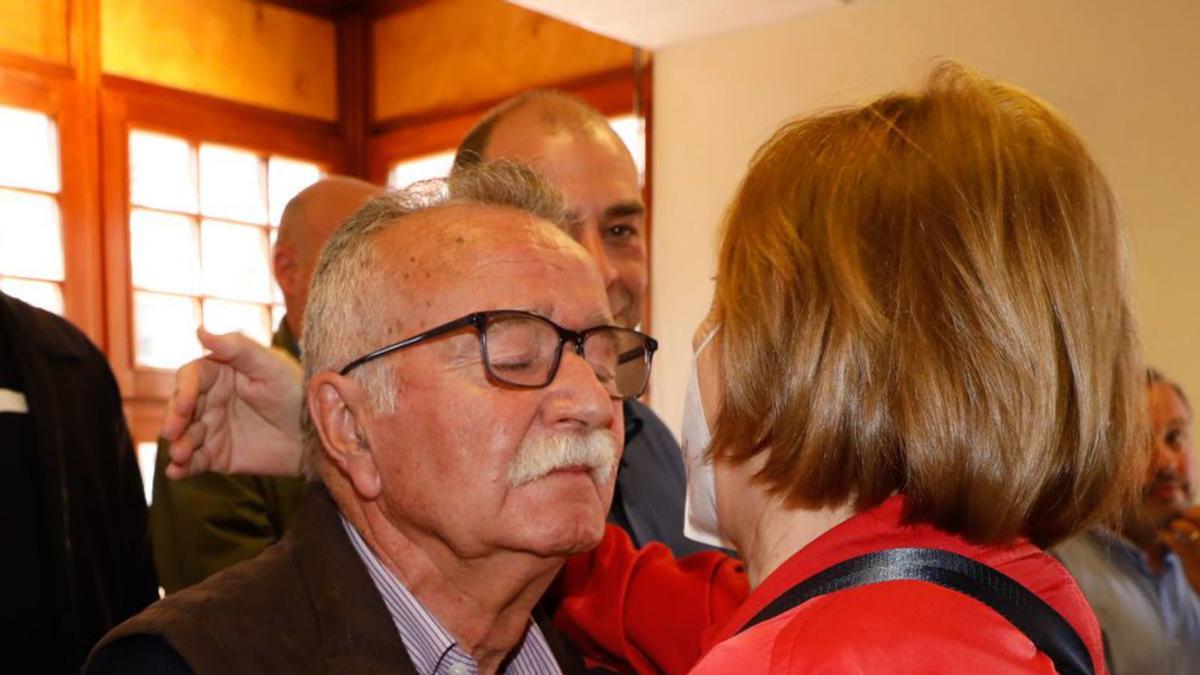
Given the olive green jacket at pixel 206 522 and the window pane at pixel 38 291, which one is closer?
the olive green jacket at pixel 206 522

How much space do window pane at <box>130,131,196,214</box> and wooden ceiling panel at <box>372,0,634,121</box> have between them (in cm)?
114

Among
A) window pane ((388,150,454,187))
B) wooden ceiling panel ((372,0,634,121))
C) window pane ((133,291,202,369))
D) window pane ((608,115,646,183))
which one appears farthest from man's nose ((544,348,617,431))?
window pane ((388,150,454,187))

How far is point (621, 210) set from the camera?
2.34 m

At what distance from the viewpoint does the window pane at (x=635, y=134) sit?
553 centimetres

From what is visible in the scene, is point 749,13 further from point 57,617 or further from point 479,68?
point 57,617

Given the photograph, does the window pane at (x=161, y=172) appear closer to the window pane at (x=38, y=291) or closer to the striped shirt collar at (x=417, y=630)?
the window pane at (x=38, y=291)

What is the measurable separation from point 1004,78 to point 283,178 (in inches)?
151

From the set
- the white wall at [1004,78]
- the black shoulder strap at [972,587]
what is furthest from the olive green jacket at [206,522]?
the white wall at [1004,78]

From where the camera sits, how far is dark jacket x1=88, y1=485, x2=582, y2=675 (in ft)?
4.33

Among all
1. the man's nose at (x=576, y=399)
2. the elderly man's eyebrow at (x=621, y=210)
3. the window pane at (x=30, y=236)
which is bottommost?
the man's nose at (x=576, y=399)

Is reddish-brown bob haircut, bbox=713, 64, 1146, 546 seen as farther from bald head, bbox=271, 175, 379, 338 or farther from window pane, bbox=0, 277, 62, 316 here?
window pane, bbox=0, 277, 62, 316

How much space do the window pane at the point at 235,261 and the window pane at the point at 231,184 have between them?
7cm

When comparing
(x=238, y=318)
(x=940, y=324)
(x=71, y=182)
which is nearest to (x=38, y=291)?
(x=71, y=182)

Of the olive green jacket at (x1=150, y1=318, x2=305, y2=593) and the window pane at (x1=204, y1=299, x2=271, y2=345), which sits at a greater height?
the window pane at (x1=204, y1=299, x2=271, y2=345)
